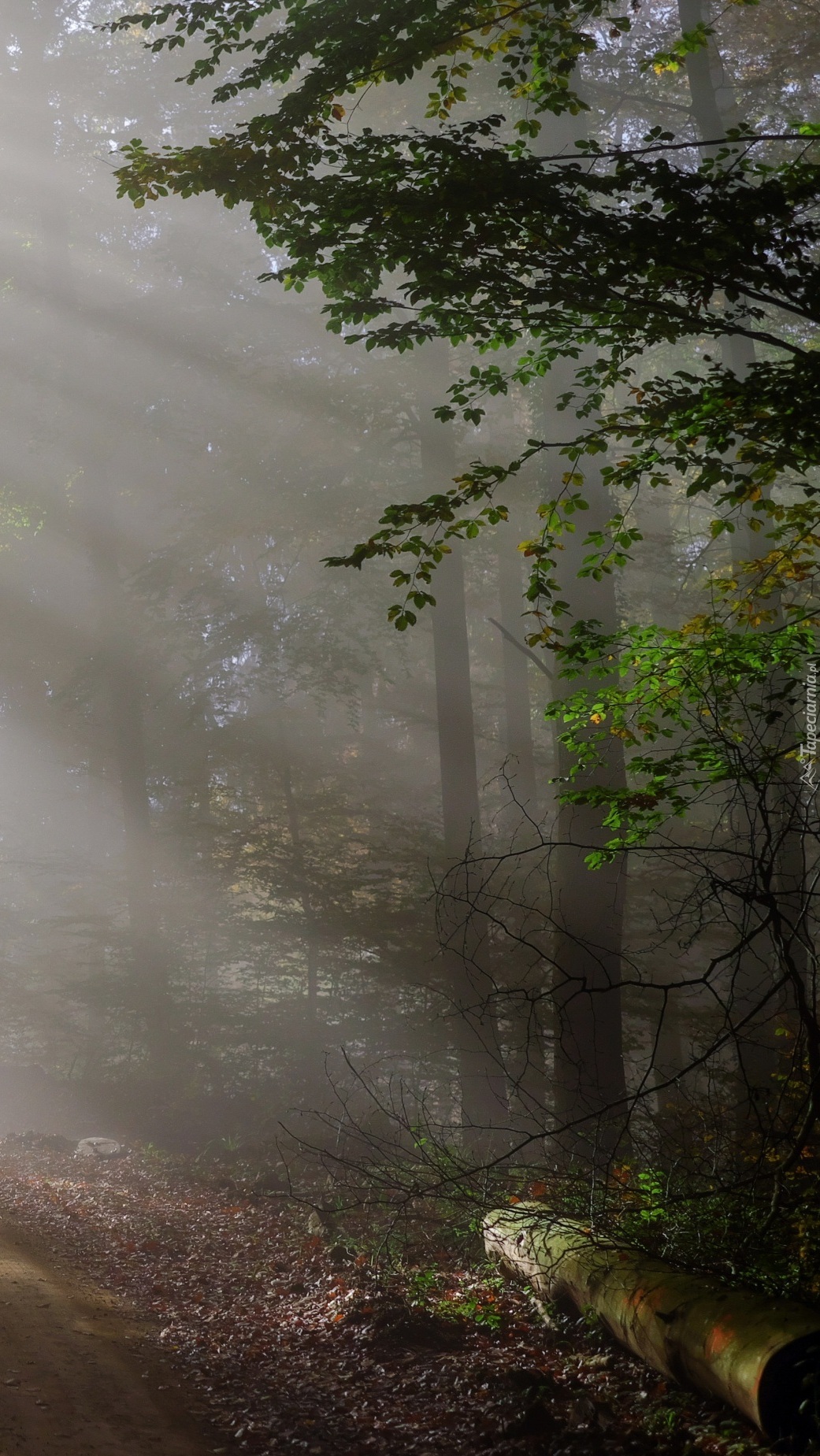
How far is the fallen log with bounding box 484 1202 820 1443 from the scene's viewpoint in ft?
14.8

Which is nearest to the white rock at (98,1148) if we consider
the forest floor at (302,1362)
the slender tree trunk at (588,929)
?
the forest floor at (302,1362)

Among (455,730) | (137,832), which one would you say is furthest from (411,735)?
(455,730)

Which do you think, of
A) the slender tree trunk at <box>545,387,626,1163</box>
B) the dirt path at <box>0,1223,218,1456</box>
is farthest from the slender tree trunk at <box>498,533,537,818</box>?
the dirt path at <box>0,1223,218,1456</box>

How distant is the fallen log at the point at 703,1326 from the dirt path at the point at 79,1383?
96.8 inches

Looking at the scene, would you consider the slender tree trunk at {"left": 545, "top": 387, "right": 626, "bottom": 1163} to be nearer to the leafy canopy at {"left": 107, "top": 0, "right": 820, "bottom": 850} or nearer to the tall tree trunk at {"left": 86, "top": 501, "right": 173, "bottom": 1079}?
the leafy canopy at {"left": 107, "top": 0, "right": 820, "bottom": 850}

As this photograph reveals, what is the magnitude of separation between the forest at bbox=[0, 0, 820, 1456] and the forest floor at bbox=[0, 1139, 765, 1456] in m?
0.05

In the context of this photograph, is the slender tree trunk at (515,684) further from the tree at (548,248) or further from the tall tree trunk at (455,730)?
the tree at (548,248)

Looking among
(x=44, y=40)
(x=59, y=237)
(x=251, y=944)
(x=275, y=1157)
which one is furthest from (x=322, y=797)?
(x=44, y=40)

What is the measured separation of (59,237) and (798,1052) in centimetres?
2221

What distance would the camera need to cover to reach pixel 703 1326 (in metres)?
5.00

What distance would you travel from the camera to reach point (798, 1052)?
4.85 meters

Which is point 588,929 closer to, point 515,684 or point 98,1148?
point 515,684

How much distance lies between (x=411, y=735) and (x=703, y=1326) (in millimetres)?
17319

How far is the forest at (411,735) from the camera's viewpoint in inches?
210
